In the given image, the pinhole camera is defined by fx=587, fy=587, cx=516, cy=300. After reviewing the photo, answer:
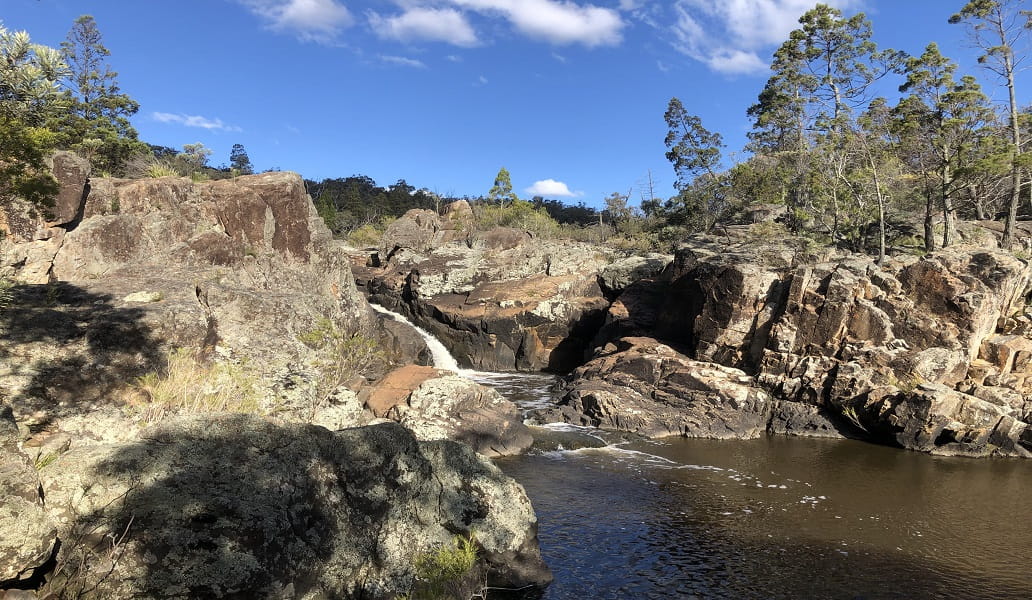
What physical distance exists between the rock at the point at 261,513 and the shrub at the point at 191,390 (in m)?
1.78

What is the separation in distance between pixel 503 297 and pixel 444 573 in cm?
2487

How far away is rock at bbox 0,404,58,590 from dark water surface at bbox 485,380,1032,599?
6.01 metres

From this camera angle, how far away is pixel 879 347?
1897 cm

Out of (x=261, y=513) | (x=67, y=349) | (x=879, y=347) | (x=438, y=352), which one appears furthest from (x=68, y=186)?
(x=879, y=347)

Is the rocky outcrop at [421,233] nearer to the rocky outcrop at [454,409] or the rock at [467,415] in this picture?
the rocky outcrop at [454,409]

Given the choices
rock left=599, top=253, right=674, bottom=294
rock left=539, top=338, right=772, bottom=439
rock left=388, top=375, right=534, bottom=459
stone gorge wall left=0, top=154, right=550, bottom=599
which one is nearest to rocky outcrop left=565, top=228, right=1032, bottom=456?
rock left=539, top=338, right=772, bottom=439

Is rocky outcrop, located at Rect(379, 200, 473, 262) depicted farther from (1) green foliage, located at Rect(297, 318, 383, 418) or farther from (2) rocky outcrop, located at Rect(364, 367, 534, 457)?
(1) green foliage, located at Rect(297, 318, 383, 418)

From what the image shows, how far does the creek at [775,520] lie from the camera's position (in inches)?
355

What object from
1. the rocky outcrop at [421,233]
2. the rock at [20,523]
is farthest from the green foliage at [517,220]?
the rock at [20,523]

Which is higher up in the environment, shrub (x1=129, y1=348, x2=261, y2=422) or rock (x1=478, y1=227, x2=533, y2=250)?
A: rock (x1=478, y1=227, x2=533, y2=250)

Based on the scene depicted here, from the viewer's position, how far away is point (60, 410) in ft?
29.1

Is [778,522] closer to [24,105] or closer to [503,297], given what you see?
[24,105]

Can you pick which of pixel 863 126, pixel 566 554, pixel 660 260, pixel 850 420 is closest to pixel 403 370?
pixel 566 554

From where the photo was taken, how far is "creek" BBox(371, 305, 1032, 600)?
355 inches
